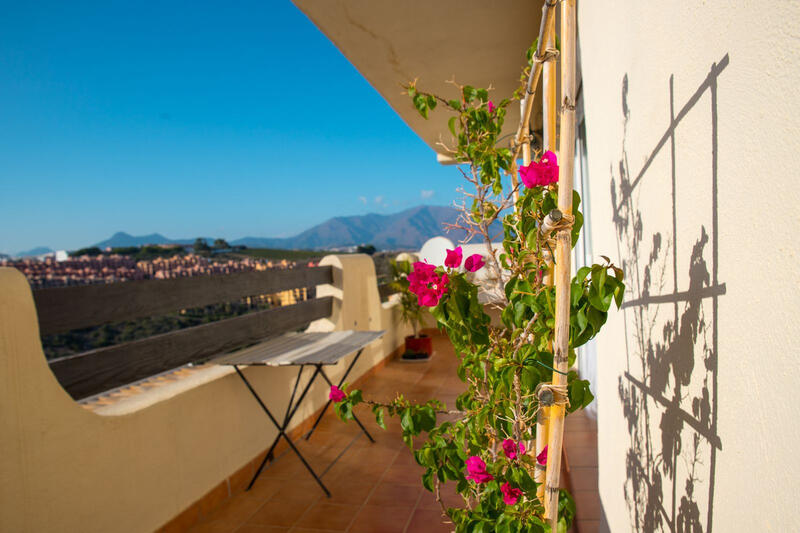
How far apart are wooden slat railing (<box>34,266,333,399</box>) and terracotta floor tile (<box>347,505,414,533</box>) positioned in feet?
3.98

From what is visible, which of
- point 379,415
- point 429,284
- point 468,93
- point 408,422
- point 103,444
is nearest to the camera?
point 429,284

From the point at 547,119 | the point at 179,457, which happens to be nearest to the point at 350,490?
the point at 179,457

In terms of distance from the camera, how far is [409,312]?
6.32 meters

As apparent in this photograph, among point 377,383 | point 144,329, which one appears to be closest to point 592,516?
point 144,329

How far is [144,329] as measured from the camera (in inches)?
98.7

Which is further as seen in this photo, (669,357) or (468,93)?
(468,93)

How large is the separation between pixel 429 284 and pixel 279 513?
2034 mm

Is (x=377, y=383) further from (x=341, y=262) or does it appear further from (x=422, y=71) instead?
(x=422, y=71)

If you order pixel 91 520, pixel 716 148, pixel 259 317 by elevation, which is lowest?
pixel 91 520

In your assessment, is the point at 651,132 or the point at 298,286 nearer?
the point at 651,132

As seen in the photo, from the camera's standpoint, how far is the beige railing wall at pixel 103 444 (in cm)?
163

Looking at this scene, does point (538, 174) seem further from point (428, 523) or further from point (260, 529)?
point (260, 529)

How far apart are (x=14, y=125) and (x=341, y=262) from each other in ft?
221

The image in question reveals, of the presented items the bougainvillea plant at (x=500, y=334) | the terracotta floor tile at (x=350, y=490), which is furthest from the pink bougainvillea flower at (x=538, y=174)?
the terracotta floor tile at (x=350, y=490)
